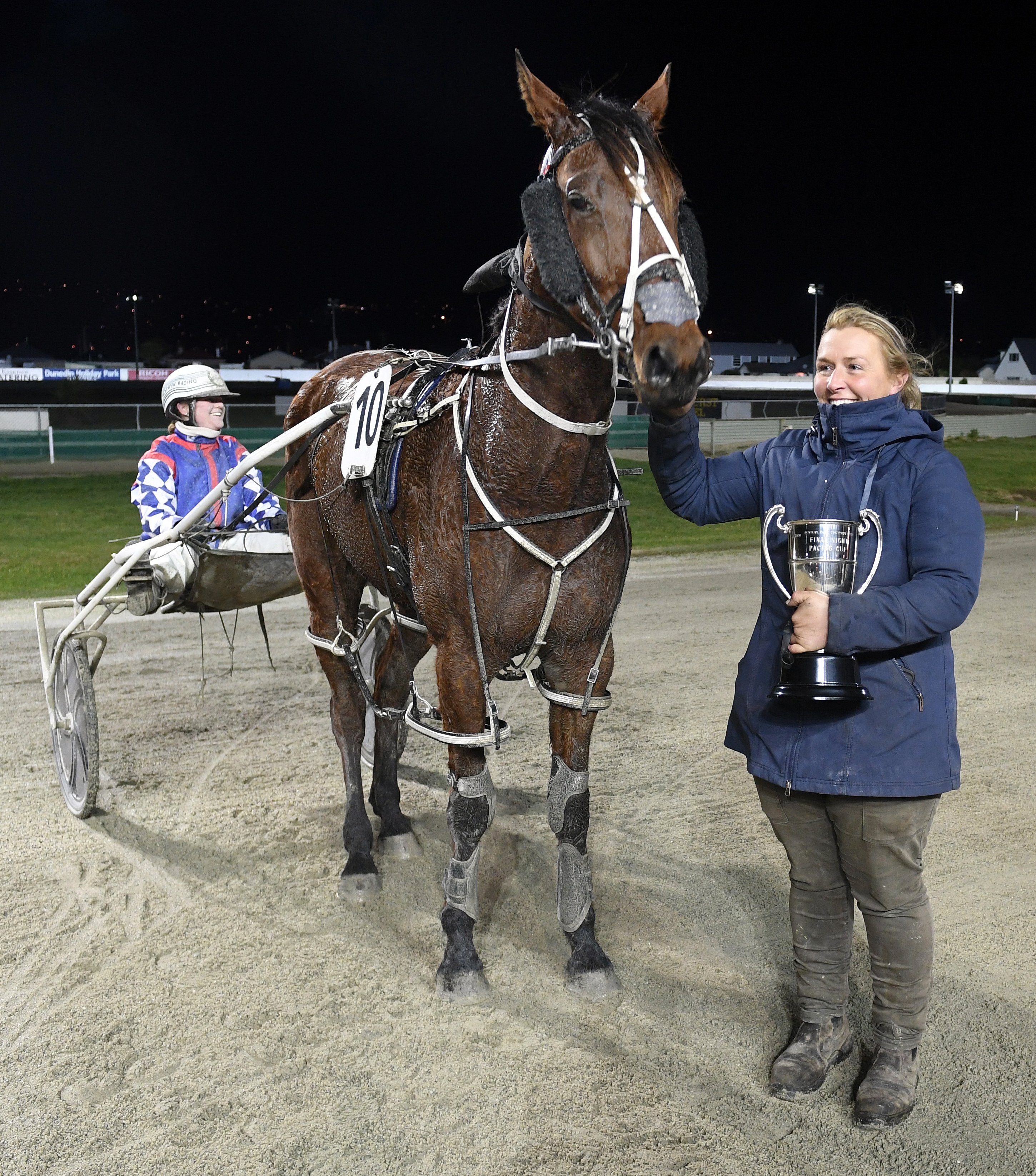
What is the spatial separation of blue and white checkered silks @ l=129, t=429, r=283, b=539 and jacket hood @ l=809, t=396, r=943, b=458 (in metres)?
2.49

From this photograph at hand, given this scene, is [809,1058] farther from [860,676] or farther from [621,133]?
[621,133]

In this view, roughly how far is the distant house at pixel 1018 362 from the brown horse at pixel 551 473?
62.6 meters

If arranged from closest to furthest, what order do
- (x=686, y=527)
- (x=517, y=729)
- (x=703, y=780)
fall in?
(x=703, y=780), (x=517, y=729), (x=686, y=527)

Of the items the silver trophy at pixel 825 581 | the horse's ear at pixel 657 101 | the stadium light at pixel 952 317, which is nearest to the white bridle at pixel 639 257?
Result: the horse's ear at pixel 657 101

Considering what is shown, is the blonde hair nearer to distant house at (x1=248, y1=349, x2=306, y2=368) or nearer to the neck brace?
the neck brace

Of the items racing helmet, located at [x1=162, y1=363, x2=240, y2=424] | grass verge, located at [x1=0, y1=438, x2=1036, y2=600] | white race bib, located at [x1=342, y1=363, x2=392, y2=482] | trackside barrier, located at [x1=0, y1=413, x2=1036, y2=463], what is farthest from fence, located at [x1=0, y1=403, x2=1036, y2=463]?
white race bib, located at [x1=342, y1=363, x2=392, y2=482]

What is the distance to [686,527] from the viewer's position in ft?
39.5

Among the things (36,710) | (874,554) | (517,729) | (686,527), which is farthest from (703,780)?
(686,527)

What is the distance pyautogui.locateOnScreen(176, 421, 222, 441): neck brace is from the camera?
14.4 ft

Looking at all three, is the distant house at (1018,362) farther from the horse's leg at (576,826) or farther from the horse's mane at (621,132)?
the horse's mane at (621,132)

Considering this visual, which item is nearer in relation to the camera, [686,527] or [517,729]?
[517,729]

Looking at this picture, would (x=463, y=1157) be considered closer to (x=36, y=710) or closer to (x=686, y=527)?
(x=36, y=710)

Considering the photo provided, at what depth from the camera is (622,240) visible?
215cm

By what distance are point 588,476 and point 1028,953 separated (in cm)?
192
